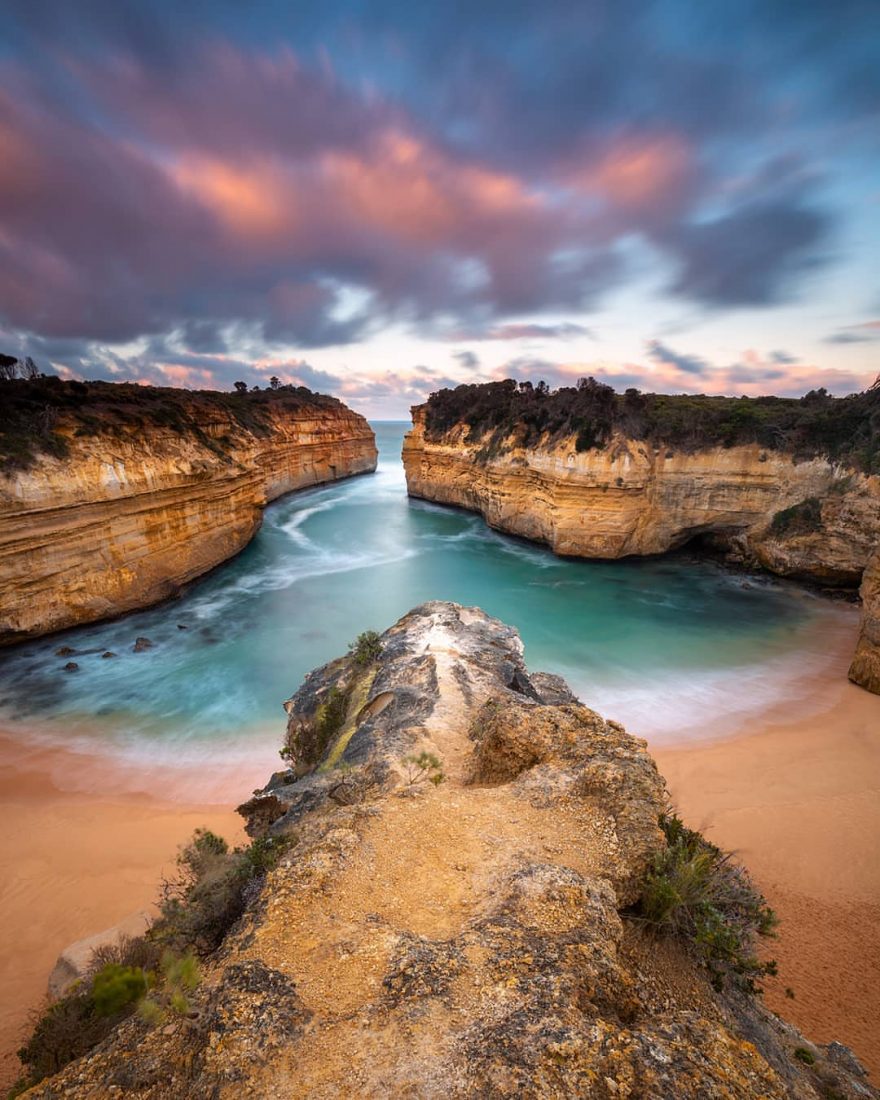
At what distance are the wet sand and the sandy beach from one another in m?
0.02

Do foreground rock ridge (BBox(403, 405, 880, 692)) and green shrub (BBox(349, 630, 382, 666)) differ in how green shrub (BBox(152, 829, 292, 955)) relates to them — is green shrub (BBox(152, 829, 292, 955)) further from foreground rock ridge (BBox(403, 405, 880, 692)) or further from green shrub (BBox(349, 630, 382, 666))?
foreground rock ridge (BBox(403, 405, 880, 692))

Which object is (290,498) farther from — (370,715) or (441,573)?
(370,715)

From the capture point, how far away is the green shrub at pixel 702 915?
11.7ft

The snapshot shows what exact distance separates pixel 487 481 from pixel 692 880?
28308 millimetres

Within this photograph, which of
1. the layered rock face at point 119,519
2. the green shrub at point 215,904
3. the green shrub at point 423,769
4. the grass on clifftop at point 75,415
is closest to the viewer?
the green shrub at point 215,904

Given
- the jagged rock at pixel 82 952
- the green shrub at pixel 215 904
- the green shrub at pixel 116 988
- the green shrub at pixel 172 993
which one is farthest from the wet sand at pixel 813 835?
the jagged rock at pixel 82 952

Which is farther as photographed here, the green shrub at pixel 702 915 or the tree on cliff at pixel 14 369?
the tree on cliff at pixel 14 369

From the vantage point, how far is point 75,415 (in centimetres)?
1694

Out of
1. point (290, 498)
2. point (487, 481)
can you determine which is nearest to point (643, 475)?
point (487, 481)

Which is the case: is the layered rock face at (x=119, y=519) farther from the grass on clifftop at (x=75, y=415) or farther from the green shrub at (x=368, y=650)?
the green shrub at (x=368, y=650)

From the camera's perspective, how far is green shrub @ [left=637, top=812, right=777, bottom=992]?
356 centimetres

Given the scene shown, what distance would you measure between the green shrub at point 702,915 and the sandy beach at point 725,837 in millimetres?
3096

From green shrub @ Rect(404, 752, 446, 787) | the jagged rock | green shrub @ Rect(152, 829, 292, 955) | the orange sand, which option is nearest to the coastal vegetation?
green shrub @ Rect(152, 829, 292, 955)

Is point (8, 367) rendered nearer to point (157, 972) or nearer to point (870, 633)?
point (157, 972)
